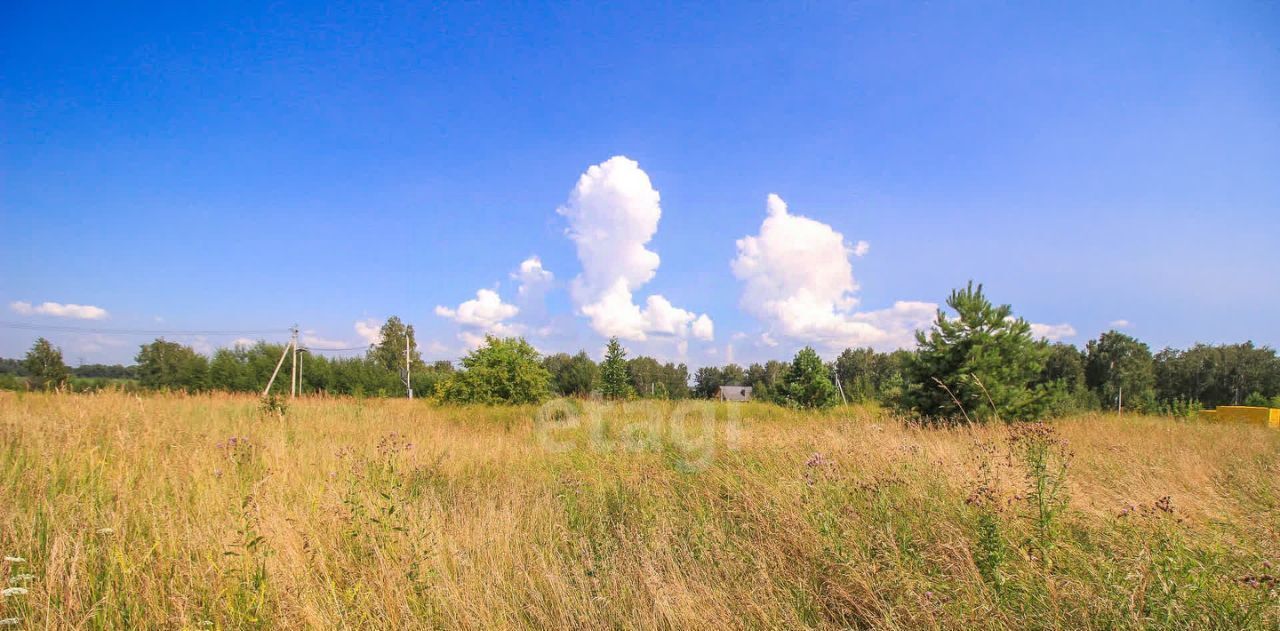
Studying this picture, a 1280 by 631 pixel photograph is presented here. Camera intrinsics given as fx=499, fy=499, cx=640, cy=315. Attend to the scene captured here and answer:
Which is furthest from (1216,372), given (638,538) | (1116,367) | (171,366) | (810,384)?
(171,366)

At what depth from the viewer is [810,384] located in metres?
21.0

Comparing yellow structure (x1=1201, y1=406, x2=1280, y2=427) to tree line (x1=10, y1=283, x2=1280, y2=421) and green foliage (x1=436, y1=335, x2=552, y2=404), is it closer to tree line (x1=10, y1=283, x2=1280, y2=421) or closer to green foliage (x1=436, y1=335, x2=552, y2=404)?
tree line (x1=10, y1=283, x2=1280, y2=421)

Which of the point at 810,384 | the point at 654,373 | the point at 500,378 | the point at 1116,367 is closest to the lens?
the point at 500,378

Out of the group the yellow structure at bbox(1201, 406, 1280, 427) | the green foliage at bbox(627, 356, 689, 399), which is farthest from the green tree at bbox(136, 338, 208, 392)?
the green foliage at bbox(627, 356, 689, 399)

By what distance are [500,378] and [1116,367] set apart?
71001 millimetres

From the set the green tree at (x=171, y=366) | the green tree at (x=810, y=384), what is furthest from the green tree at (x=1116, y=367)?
the green tree at (x=171, y=366)

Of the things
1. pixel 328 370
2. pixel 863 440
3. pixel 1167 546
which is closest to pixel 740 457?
pixel 863 440

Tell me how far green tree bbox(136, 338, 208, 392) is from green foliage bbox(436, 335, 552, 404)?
2382 cm

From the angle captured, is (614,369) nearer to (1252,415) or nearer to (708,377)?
(1252,415)

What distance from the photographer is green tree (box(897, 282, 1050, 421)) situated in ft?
31.1

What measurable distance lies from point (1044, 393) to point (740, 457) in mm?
8154

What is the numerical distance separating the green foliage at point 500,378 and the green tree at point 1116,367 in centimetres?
6184

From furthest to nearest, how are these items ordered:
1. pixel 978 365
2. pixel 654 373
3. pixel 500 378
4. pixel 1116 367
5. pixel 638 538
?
pixel 654 373
pixel 1116 367
pixel 500 378
pixel 978 365
pixel 638 538

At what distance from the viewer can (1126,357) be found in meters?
55.8
